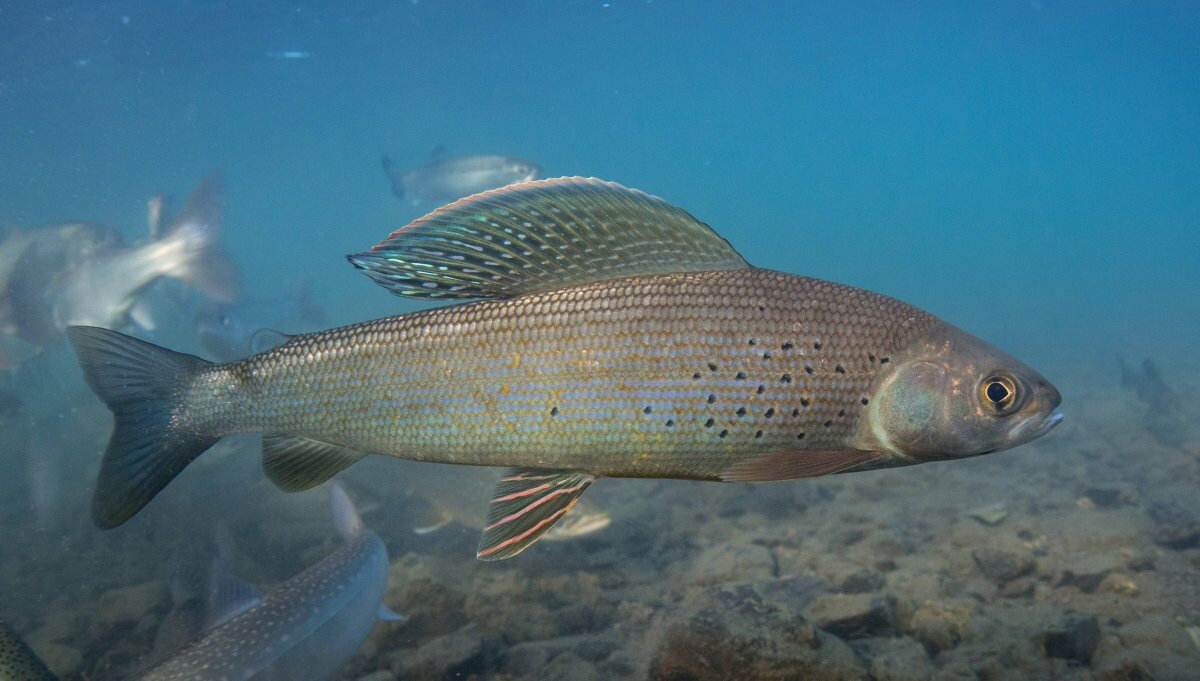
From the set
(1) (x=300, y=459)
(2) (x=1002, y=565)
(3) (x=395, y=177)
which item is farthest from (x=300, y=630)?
(3) (x=395, y=177)

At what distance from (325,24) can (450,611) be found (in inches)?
1243

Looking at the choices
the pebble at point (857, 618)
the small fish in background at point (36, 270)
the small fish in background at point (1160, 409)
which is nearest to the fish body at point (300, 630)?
the pebble at point (857, 618)

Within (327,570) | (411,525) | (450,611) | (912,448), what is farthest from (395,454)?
(411,525)

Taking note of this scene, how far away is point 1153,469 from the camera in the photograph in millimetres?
8086

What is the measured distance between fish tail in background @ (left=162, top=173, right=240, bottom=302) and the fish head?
42.7 ft

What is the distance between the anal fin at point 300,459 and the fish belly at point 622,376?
73 millimetres

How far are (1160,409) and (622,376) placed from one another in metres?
15.0

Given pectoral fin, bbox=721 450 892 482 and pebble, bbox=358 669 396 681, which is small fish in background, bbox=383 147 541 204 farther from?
pectoral fin, bbox=721 450 892 482

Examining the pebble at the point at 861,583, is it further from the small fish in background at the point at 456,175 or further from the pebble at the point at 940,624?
the small fish in background at the point at 456,175

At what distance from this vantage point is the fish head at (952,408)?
1.88 meters

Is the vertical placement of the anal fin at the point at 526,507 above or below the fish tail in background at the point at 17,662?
above

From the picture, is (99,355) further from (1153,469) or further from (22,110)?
(22,110)

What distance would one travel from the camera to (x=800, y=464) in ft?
6.05

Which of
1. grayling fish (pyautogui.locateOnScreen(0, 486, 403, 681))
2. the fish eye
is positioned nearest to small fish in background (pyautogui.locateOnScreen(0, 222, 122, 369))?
grayling fish (pyautogui.locateOnScreen(0, 486, 403, 681))
